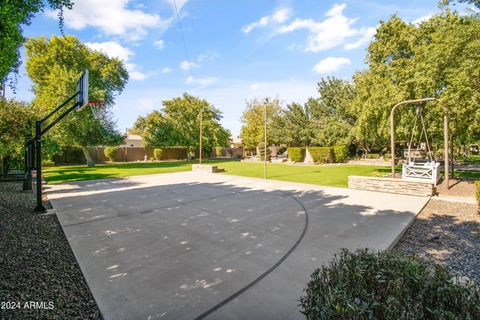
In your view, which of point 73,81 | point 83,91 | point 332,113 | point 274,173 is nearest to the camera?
point 83,91

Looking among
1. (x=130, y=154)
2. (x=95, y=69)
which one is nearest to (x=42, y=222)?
(x=95, y=69)

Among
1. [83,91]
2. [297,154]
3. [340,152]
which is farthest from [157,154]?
[83,91]

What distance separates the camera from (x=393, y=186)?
863 centimetres

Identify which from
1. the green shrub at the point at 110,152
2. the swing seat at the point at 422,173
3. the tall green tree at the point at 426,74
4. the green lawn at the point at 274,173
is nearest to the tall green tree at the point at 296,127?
the green lawn at the point at 274,173

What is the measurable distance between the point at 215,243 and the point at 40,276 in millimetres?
2515

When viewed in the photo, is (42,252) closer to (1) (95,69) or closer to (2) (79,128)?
(2) (79,128)

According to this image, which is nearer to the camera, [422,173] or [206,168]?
[422,173]

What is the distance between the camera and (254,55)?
1324 centimetres

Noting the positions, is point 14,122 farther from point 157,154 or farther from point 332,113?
point 332,113

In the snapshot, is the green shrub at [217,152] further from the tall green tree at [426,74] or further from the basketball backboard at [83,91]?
the basketball backboard at [83,91]

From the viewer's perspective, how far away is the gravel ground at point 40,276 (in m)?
2.50

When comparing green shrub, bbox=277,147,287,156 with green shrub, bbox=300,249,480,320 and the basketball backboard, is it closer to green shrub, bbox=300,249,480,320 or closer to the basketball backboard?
the basketball backboard

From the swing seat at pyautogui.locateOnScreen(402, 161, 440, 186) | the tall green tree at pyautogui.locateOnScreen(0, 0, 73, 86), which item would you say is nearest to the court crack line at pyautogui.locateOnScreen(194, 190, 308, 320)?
the tall green tree at pyautogui.locateOnScreen(0, 0, 73, 86)

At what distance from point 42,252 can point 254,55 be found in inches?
497
